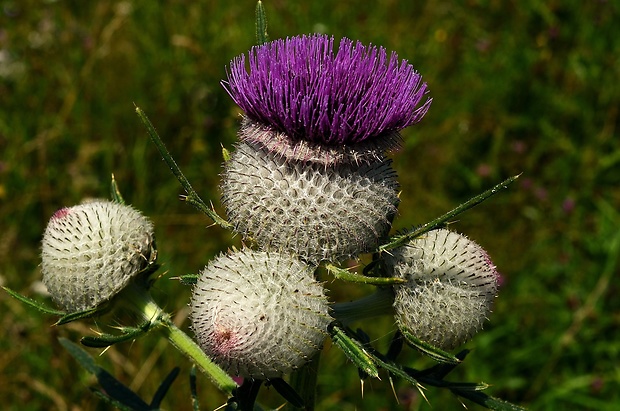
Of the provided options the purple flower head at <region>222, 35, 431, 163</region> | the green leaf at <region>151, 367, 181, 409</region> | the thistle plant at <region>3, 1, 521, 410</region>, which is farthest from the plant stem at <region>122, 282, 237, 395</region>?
the purple flower head at <region>222, 35, 431, 163</region>

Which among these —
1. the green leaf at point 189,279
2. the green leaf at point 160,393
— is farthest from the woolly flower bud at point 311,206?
the green leaf at point 160,393

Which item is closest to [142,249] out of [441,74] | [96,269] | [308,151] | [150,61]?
[96,269]

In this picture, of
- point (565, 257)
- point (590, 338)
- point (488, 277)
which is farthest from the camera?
point (565, 257)

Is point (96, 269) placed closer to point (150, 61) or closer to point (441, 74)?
point (150, 61)

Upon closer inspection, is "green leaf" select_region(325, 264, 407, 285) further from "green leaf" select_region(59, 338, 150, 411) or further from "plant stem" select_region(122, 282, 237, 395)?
"green leaf" select_region(59, 338, 150, 411)

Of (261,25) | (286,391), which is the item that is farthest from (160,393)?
(261,25)

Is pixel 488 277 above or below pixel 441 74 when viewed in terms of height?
above

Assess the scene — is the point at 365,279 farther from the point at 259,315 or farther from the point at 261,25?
the point at 261,25
